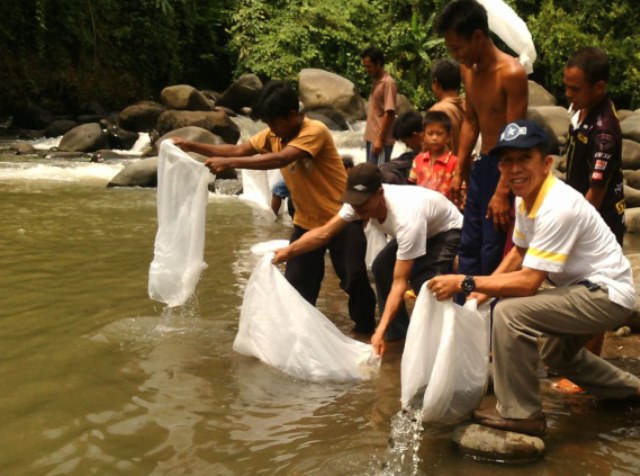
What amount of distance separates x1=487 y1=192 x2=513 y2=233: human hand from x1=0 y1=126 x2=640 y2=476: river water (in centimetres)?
84

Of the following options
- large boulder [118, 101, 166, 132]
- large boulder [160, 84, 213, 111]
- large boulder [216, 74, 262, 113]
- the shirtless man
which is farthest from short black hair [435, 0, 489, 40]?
large boulder [216, 74, 262, 113]

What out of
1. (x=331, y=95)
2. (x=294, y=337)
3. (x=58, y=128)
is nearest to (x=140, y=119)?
(x=58, y=128)

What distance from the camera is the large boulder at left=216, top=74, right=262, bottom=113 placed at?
1852 centimetres

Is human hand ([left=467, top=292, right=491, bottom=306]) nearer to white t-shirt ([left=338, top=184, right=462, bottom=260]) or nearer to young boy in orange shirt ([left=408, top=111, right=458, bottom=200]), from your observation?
white t-shirt ([left=338, top=184, right=462, bottom=260])

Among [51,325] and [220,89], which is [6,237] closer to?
[51,325]

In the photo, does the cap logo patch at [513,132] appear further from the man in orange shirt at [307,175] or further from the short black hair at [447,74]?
the short black hair at [447,74]

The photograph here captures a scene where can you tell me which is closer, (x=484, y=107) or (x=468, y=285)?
(x=468, y=285)

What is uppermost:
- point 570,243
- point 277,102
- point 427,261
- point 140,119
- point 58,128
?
point 277,102

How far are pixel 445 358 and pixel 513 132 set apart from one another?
0.93m

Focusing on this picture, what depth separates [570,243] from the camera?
2.90 m

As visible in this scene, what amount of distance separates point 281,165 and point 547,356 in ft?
5.60

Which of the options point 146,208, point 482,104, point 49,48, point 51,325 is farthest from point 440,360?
point 49,48

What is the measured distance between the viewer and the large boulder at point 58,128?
682 inches

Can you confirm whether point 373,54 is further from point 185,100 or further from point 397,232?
point 185,100
